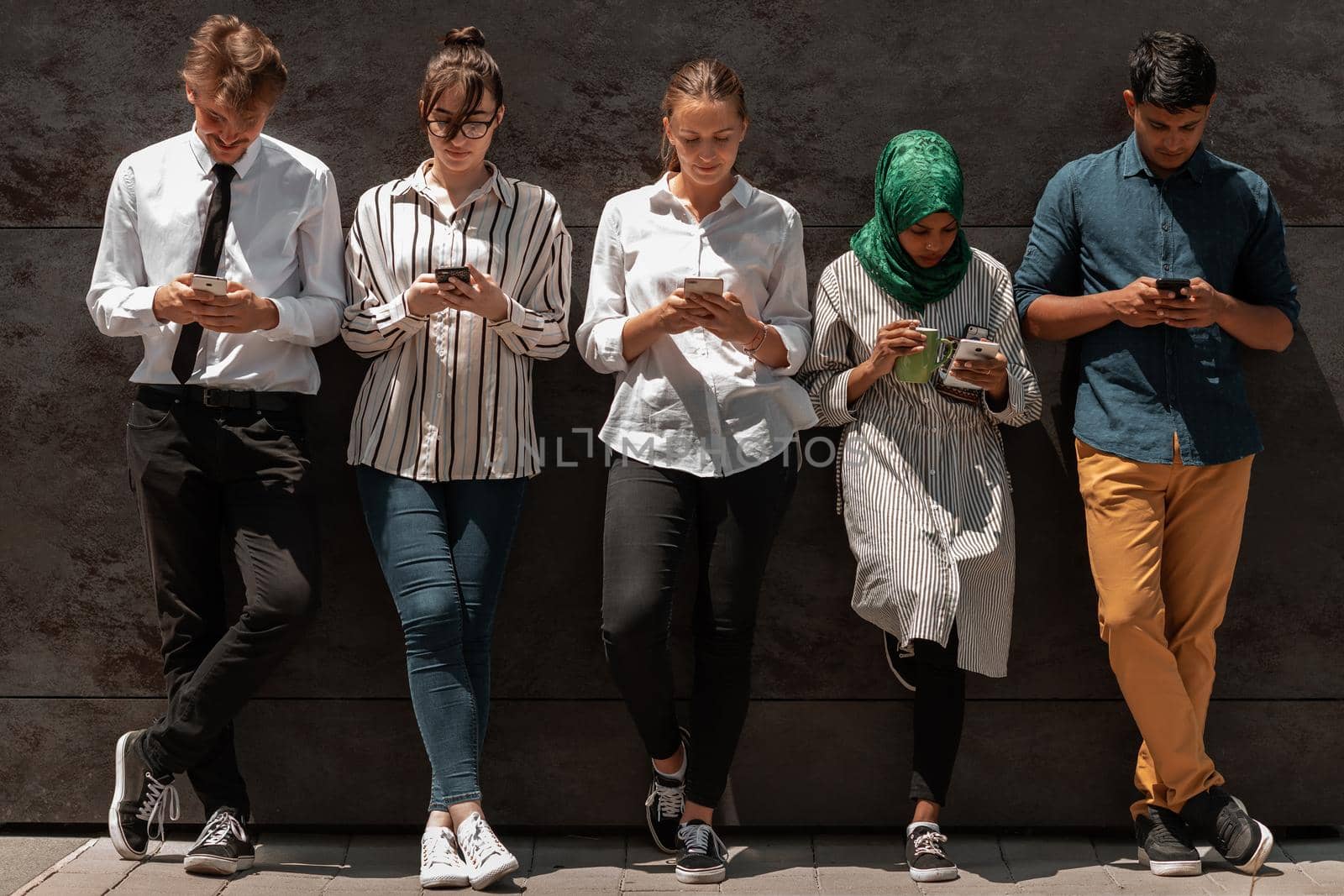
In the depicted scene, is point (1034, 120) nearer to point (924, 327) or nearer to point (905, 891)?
point (924, 327)

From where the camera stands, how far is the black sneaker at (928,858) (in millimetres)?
3904

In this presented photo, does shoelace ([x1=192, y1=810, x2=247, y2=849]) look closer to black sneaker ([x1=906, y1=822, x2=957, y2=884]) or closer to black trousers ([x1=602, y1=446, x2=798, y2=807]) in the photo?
black trousers ([x1=602, y1=446, x2=798, y2=807])

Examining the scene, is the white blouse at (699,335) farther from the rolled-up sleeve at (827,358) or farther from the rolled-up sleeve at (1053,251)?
the rolled-up sleeve at (1053,251)

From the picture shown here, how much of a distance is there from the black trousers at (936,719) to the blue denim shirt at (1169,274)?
0.81m

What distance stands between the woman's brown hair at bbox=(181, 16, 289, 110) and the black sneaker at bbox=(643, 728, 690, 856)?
225 cm

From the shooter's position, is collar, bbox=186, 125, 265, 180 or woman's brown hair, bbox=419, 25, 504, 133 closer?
woman's brown hair, bbox=419, 25, 504, 133

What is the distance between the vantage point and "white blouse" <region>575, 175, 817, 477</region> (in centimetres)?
385

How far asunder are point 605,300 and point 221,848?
6.35 feet

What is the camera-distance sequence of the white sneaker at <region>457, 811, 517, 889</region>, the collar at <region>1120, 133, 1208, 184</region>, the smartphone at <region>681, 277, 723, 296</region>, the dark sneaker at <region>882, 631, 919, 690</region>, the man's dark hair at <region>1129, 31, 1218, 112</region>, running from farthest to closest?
1. the dark sneaker at <region>882, 631, 919, 690</region>
2. the collar at <region>1120, 133, 1208, 184</region>
3. the man's dark hair at <region>1129, 31, 1218, 112</region>
4. the white sneaker at <region>457, 811, 517, 889</region>
5. the smartphone at <region>681, 277, 723, 296</region>

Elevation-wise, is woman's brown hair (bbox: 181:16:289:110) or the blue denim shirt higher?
woman's brown hair (bbox: 181:16:289:110)

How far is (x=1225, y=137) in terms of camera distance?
429 cm

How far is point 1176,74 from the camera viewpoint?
3.81 m

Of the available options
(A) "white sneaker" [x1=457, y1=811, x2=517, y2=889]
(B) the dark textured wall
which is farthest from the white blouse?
(A) "white sneaker" [x1=457, y1=811, x2=517, y2=889]

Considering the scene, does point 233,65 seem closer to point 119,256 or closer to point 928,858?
point 119,256
